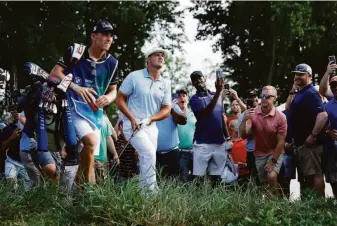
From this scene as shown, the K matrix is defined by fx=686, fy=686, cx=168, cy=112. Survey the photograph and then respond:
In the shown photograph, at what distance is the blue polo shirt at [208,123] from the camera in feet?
33.8

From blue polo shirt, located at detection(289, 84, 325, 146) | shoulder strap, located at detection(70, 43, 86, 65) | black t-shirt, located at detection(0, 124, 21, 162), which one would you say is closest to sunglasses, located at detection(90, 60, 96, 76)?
shoulder strap, located at detection(70, 43, 86, 65)

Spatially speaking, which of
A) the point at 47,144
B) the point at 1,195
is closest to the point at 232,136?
the point at 47,144

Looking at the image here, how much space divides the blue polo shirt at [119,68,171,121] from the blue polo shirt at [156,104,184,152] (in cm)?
190

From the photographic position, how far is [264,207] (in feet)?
20.8

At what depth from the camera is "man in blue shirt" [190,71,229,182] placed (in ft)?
33.8

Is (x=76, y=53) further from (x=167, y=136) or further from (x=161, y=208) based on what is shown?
(x=167, y=136)

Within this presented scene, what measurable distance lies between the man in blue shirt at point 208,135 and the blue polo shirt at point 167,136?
37 cm

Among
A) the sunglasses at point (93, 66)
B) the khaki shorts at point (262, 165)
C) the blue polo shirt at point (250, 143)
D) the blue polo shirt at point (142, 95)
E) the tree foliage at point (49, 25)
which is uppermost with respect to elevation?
the tree foliage at point (49, 25)

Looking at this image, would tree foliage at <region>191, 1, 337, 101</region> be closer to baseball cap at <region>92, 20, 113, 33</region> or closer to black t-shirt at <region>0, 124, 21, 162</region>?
black t-shirt at <region>0, 124, 21, 162</region>

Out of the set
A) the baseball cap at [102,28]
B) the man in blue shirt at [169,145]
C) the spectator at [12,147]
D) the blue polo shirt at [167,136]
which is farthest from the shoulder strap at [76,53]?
the spectator at [12,147]

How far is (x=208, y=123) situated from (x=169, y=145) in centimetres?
68

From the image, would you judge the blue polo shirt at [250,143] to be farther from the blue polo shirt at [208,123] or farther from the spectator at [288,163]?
the spectator at [288,163]

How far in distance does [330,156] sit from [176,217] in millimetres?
3728

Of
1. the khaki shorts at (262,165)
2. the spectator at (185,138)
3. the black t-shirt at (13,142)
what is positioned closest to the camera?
the khaki shorts at (262,165)
